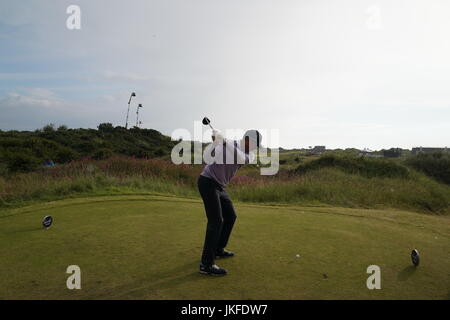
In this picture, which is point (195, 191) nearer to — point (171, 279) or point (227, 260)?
point (227, 260)

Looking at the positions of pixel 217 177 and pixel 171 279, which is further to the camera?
pixel 217 177

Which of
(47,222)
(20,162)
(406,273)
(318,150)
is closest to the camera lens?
(406,273)

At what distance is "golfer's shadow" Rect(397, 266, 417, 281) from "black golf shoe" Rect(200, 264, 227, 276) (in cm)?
232

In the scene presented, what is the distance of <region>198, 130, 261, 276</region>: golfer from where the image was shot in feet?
15.6

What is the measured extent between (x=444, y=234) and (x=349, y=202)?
5.39 metres

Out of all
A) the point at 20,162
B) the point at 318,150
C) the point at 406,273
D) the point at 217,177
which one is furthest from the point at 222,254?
the point at 318,150

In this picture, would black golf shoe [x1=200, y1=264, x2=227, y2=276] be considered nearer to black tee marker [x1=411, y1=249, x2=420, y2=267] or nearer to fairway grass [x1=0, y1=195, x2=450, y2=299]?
fairway grass [x1=0, y1=195, x2=450, y2=299]

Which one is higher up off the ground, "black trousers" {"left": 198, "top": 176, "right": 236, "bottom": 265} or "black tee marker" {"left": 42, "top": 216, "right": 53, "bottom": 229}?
"black trousers" {"left": 198, "top": 176, "right": 236, "bottom": 265}

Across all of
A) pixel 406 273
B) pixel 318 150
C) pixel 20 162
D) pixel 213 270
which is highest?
pixel 318 150

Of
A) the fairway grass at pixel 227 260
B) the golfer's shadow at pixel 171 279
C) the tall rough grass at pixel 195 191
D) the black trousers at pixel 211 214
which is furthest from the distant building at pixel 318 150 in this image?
the golfer's shadow at pixel 171 279

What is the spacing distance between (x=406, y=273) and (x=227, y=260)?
2.49 meters

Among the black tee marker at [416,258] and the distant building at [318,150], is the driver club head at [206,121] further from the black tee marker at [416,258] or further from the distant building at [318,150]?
the distant building at [318,150]

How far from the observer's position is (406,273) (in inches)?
192

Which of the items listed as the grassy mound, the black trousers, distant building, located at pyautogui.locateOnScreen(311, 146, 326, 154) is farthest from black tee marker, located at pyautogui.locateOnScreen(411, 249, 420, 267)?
distant building, located at pyautogui.locateOnScreen(311, 146, 326, 154)
